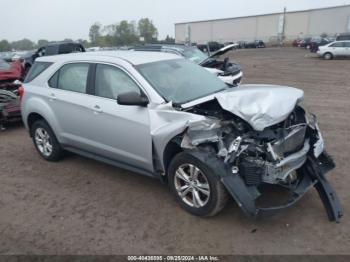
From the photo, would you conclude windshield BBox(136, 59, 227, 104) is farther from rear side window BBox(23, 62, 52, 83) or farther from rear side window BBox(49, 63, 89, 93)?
rear side window BBox(23, 62, 52, 83)

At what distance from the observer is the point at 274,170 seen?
11.2 feet

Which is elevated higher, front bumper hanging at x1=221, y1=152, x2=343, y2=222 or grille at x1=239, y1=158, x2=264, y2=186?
grille at x1=239, y1=158, x2=264, y2=186

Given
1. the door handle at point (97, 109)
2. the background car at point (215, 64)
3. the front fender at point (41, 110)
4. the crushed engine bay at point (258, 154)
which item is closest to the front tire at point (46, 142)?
the front fender at point (41, 110)

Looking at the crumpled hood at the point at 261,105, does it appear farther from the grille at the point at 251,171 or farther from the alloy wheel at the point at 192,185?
the alloy wheel at the point at 192,185

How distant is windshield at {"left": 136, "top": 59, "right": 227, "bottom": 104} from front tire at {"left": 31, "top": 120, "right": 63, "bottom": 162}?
2081 mm

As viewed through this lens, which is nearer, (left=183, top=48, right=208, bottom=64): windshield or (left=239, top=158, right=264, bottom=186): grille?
(left=239, top=158, right=264, bottom=186): grille

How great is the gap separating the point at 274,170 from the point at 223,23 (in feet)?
339

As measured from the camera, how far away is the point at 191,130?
12.0ft

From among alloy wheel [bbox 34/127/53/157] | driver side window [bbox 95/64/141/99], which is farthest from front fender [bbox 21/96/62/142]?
driver side window [bbox 95/64/141/99]

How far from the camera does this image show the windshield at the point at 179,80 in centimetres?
424

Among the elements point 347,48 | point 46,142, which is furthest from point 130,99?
point 347,48

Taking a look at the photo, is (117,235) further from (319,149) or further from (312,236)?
(319,149)

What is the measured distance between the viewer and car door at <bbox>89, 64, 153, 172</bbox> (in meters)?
4.06

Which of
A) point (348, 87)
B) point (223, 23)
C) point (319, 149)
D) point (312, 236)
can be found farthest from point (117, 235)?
point (223, 23)
